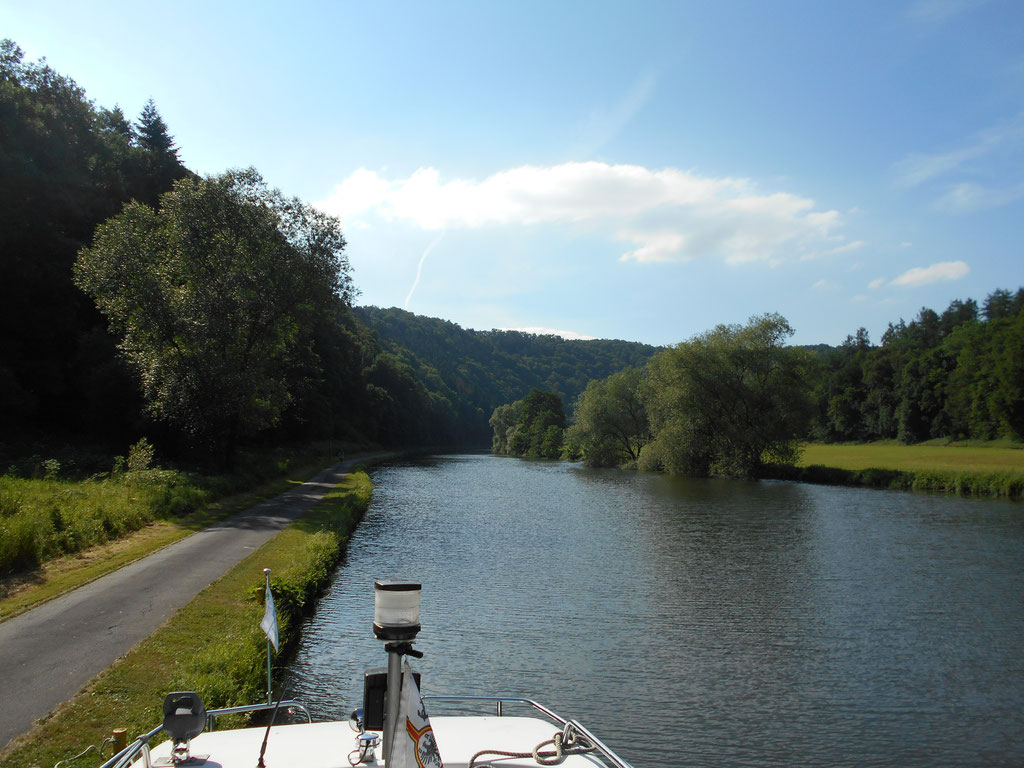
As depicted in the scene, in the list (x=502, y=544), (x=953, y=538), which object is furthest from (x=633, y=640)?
(x=953, y=538)

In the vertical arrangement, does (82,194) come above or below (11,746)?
above

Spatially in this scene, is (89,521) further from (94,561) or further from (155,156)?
(155,156)

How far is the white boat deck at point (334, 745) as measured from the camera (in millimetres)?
4312

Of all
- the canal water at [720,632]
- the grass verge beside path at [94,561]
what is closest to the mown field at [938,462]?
the canal water at [720,632]

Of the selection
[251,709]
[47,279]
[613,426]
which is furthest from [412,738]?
[613,426]

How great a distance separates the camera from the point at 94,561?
15023mm

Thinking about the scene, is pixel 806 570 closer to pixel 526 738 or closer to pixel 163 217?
pixel 526 738

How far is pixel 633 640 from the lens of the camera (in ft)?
42.9

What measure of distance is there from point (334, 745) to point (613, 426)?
66596 millimetres

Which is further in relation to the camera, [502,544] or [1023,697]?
[502,544]

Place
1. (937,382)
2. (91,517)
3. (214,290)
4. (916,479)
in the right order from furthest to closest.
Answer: (937,382) → (916,479) → (214,290) → (91,517)

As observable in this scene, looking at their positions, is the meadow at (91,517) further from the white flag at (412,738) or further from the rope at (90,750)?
the white flag at (412,738)

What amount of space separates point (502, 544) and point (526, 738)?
18.4 m

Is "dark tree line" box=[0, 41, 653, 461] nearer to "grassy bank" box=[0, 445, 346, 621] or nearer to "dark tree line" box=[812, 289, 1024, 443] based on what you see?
"grassy bank" box=[0, 445, 346, 621]
